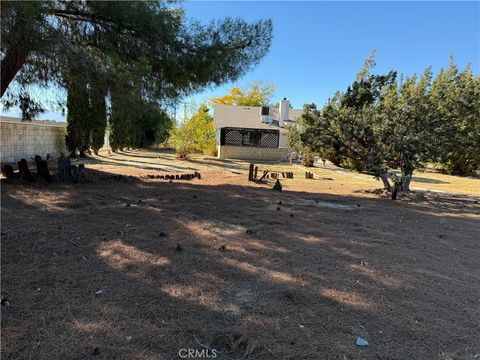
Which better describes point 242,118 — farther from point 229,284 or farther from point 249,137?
point 229,284

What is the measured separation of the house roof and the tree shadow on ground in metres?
20.6

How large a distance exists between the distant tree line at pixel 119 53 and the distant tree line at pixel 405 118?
2.81m

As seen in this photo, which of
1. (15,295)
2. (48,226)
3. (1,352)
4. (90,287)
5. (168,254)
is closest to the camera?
(1,352)

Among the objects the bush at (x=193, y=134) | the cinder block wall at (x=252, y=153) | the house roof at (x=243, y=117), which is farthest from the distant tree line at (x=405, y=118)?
the cinder block wall at (x=252, y=153)

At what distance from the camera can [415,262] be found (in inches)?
157

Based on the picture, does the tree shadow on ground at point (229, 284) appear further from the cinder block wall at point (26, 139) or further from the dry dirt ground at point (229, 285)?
the cinder block wall at point (26, 139)

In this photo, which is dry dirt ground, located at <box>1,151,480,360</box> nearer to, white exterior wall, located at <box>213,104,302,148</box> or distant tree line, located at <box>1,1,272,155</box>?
distant tree line, located at <box>1,1,272,155</box>

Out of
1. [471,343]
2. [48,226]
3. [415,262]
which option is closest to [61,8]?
[48,226]

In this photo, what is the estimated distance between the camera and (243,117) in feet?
89.2

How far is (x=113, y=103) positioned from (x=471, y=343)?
667 centimetres

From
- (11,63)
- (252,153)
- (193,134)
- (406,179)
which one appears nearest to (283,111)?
(252,153)

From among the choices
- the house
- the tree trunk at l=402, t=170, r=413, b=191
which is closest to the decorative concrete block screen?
the house

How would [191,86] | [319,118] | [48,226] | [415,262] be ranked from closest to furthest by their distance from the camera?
[415,262] < [48,226] < [191,86] < [319,118]

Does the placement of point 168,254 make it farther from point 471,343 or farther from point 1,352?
point 471,343
